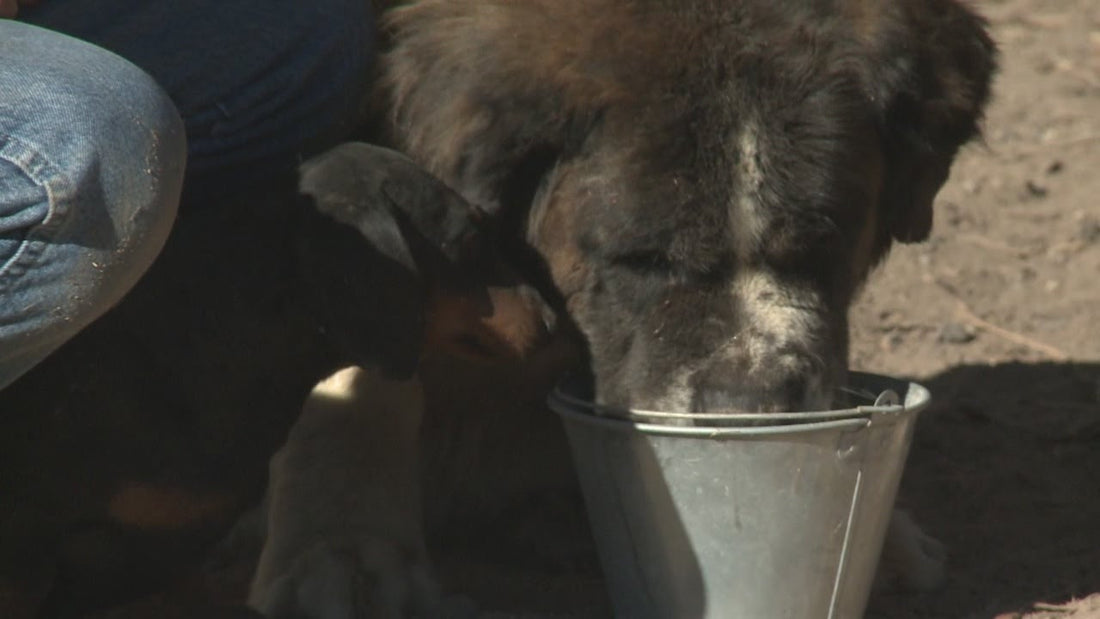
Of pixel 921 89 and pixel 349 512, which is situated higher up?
pixel 921 89

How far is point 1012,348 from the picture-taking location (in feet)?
13.6

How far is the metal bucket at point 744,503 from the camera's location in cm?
233

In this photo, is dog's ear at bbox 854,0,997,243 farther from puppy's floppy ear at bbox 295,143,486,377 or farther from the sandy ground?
puppy's floppy ear at bbox 295,143,486,377

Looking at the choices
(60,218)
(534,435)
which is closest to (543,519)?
(534,435)

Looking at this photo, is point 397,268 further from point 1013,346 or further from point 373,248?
point 1013,346

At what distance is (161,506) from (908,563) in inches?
49.0

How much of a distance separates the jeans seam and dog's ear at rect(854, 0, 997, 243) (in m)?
1.18

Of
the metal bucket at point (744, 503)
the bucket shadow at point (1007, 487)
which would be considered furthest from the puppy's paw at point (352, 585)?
the bucket shadow at point (1007, 487)

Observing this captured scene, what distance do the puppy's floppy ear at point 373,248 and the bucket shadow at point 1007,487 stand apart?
3.29 ft

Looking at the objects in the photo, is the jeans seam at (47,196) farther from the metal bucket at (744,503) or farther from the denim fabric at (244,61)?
the metal bucket at (744,503)

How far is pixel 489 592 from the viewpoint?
299 cm

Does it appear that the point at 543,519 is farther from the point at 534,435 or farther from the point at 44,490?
the point at 44,490

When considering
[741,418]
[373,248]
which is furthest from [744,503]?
[373,248]

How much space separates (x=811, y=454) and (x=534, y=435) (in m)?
0.99
